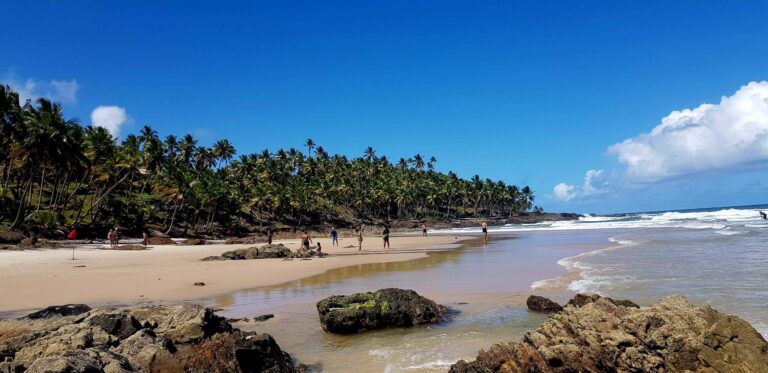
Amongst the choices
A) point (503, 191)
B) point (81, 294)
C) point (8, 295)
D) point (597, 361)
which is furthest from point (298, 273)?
point (503, 191)

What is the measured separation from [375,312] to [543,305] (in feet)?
13.2

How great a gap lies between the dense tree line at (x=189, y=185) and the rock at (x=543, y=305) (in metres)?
40.2

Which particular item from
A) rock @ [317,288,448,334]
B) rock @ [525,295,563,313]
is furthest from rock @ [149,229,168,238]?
rock @ [525,295,563,313]

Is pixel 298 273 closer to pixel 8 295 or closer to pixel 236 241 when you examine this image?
pixel 8 295

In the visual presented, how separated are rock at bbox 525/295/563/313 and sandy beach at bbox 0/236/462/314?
960 cm

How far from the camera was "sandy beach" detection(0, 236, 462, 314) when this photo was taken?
542 inches

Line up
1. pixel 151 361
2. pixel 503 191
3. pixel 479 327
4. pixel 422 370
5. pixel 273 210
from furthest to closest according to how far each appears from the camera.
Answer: pixel 503 191
pixel 273 210
pixel 479 327
pixel 422 370
pixel 151 361

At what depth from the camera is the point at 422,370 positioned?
279 inches

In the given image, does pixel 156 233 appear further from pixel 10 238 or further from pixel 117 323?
pixel 117 323

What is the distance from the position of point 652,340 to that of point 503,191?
140 m

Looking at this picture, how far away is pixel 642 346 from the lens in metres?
6.26

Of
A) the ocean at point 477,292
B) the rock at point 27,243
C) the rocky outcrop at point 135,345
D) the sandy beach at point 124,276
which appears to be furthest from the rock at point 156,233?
the rocky outcrop at point 135,345

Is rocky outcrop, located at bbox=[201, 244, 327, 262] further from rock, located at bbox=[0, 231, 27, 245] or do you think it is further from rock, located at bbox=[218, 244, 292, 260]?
rock, located at bbox=[0, 231, 27, 245]

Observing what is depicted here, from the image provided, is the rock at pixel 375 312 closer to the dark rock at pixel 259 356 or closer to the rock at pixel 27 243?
the dark rock at pixel 259 356
